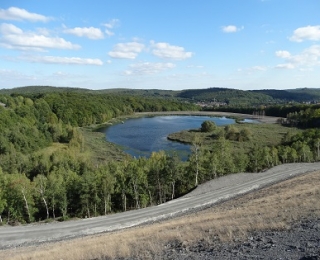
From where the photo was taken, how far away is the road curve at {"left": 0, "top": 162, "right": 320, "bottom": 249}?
31156 millimetres

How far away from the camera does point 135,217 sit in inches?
1401

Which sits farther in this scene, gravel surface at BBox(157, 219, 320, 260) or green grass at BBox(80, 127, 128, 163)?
green grass at BBox(80, 127, 128, 163)

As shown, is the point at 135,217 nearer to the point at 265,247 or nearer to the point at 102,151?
the point at 265,247

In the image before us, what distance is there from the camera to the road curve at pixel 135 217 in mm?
31156

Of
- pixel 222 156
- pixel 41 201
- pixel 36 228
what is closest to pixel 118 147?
pixel 222 156

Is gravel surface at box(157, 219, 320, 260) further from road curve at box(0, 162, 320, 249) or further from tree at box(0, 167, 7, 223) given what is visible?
tree at box(0, 167, 7, 223)

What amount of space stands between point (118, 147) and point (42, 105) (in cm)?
6305

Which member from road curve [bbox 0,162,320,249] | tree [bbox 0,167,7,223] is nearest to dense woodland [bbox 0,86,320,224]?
tree [bbox 0,167,7,223]

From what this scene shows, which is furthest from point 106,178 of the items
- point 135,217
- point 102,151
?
point 102,151

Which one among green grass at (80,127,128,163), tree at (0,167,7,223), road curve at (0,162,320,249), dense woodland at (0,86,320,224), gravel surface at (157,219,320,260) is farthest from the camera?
green grass at (80,127,128,163)

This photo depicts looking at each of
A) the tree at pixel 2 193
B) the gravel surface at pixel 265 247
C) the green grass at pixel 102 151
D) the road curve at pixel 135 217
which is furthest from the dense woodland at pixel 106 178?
the gravel surface at pixel 265 247

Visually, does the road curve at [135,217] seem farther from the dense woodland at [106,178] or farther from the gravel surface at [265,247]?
the gravel surface at [265,247]

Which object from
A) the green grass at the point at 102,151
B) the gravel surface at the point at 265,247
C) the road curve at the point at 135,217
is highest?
the gravel surface at the point at 265,247

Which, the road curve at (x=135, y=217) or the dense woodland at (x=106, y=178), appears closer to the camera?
the road curve at (x=135, y=217)
